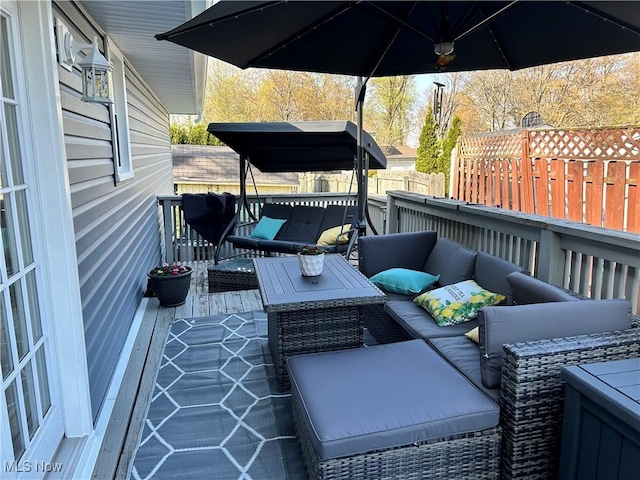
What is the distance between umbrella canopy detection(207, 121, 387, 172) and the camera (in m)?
4.84

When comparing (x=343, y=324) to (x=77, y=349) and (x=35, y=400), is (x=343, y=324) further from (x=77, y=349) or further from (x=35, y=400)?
(x=35, y=400)

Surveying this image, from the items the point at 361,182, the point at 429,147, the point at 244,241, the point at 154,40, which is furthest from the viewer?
the point at 429,147

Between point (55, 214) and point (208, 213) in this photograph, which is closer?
point (55, 214)

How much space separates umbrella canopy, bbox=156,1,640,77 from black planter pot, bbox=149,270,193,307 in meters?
2.02

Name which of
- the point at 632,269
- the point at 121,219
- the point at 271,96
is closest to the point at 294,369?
the point at 632,269

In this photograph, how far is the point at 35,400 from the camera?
1.81 meters

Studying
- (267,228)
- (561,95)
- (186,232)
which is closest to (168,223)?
(186,232)

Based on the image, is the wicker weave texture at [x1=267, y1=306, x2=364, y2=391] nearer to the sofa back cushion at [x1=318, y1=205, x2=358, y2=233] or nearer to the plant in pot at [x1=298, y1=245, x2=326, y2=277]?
the plant in pot at [x1=298, y1=245, x2=326, y2=277]

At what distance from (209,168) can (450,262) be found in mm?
12448

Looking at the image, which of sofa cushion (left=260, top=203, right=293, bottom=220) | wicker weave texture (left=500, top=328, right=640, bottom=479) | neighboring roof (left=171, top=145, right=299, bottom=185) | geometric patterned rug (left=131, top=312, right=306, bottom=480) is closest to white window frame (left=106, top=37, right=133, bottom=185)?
geometric patterned rug (left=131, top=312, right=306, bottom=480)

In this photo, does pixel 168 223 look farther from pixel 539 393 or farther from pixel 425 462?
pixel 539 393

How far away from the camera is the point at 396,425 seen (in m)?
1.65

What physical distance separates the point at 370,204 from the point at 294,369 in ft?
15.7

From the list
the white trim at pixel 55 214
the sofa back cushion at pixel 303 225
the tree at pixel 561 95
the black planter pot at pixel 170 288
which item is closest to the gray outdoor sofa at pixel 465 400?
the white trim at pixel 55 214
